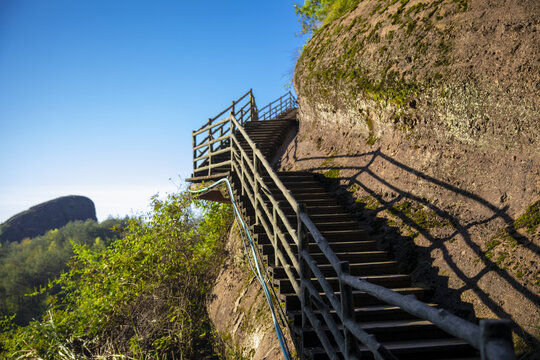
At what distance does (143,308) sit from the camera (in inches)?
316

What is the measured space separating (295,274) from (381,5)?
270 inches

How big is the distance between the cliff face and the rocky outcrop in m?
96.5

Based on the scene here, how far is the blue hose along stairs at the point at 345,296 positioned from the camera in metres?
2.00

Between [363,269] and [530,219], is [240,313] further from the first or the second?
[530,219]

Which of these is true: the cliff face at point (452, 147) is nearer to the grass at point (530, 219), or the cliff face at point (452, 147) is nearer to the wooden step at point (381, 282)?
the grass at point (530, 219)

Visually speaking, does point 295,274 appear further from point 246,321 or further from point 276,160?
point 276,160

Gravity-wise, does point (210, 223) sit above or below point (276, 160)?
below

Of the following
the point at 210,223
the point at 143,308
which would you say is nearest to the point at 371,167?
the point at 143,308

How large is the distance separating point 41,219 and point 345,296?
101m

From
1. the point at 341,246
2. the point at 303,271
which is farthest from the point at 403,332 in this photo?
the point at 341,246

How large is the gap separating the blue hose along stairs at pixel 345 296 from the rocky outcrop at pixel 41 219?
95.8m

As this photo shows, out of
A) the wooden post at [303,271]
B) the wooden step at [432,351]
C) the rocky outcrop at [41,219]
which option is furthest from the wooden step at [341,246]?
the rocky outcrop at [41,219]

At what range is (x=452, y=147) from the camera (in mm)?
5711

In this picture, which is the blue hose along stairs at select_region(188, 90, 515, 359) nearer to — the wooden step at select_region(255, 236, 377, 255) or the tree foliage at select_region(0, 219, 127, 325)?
the wooden step at select_region(255, 236, 377, 255)
